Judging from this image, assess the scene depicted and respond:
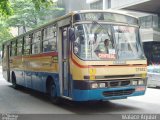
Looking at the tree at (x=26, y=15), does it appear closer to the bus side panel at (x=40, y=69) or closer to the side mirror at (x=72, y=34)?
the bus side panel at (x=40, y=69)

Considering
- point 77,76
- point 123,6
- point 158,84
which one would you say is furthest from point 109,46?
point 123,6

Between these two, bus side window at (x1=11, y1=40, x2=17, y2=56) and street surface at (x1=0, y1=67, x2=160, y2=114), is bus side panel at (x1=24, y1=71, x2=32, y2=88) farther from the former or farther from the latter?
bus side window at (x1=11, y1=40, x2=17, y2=56)

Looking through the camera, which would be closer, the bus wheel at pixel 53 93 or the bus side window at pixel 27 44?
the bus wheel at pixel 53 93

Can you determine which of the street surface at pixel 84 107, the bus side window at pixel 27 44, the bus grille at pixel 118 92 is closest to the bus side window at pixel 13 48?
the bus side window at pixel 27 44

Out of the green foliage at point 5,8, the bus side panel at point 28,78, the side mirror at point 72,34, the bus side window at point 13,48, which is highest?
the green foliage at point 5,8

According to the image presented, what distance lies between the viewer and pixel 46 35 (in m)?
14.8

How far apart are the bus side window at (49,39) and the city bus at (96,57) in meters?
0.04

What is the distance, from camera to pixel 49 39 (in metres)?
14.3

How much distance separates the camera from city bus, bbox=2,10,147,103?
Answer: 37.6ft

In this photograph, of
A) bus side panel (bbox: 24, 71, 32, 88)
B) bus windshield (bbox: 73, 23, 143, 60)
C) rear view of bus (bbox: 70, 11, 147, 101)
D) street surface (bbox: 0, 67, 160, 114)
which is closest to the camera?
rear view of bus (bbox: 70, 11, 147, 101)

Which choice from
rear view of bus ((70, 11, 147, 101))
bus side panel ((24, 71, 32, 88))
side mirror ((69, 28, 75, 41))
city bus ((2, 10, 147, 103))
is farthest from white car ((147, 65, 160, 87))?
side mirror ((69, 28, 75, 41))

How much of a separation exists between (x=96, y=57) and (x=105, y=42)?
61 cm

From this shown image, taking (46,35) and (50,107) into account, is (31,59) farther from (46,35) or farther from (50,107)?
(50,107)

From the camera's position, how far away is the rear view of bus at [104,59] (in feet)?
37.4
